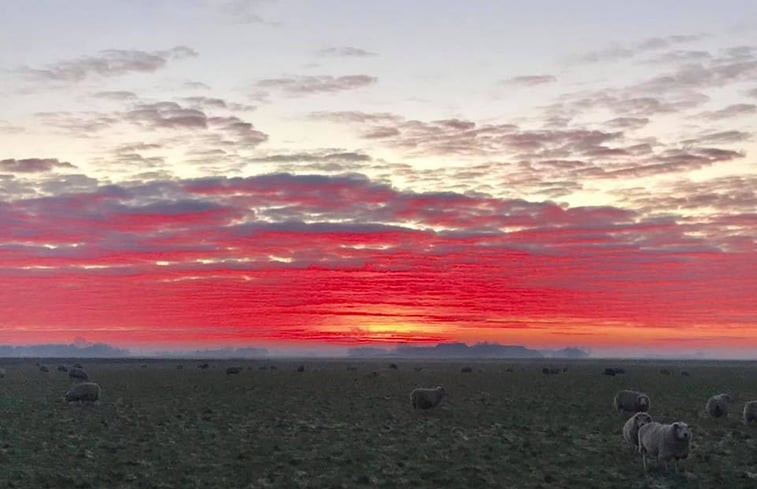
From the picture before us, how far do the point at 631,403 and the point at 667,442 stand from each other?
58.7ft

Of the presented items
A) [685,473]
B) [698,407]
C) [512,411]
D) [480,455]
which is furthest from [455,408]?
[685,473]

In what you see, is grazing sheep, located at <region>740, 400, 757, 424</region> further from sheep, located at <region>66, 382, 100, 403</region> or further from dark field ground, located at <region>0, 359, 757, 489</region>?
sheep, located at <region>66, 382, 100, 403</region>

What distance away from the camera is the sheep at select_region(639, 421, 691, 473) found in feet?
74.0

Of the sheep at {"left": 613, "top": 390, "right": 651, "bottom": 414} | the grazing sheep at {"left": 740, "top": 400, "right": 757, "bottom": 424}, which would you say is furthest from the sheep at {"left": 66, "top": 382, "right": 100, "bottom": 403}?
the grazing sheep at {"left": 740, "top": 400, "right": 757, "bottom": 424}

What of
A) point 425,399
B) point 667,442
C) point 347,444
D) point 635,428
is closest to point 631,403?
point 425,399

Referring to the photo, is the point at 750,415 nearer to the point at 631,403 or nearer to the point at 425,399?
the point at 631,403

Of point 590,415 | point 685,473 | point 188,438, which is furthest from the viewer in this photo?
point 590,415

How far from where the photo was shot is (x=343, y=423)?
3591cm

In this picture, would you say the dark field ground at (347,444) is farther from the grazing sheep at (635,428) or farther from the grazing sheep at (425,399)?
the grazing sheep at (425,399)

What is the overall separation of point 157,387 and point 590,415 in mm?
37662

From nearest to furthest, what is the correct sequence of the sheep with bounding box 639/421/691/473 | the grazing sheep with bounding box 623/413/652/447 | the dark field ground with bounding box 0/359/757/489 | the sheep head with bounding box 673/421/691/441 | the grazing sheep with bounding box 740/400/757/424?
the dark field ground with bounding box 0/359/757/489
the sheep head with bounding box 673/421/691/441
the sheep with bounding box 639/421/691/473
the grazing sheep with bounding box 623/413/652/447
the grazing sheep with bounding box 740/400/757/424

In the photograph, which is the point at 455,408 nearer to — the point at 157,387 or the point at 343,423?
the point at 343,423

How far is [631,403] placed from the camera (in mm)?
39844

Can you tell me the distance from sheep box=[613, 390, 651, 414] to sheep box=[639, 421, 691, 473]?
16249mm
